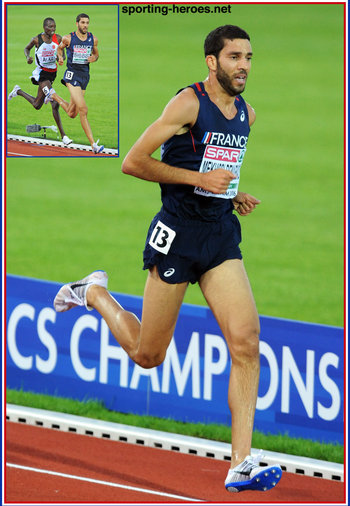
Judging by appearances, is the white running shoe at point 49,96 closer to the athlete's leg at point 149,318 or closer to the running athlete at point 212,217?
the athlete's leg at point 149,318

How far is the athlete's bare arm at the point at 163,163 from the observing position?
17.8ft

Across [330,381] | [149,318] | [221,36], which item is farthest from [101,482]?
[221,36]

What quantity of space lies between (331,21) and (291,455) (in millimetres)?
20215

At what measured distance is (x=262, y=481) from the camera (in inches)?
215

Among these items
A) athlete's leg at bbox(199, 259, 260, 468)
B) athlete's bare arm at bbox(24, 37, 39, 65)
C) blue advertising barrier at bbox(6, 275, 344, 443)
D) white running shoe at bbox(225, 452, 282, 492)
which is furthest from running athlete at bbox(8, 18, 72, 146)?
white running shoe at bbox(225, 452, 282, 492)

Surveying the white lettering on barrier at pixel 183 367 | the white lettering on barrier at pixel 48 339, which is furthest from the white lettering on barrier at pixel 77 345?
the white lettering on barrier at pixel 183 367

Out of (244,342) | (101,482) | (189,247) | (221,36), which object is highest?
(221,36)

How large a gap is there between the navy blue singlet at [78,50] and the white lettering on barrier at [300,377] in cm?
281

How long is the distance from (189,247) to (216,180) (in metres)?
0.55

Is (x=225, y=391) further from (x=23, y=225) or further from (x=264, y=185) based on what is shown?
(x=264, y=185)

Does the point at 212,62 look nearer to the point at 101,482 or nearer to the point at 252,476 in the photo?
the point at 252,476

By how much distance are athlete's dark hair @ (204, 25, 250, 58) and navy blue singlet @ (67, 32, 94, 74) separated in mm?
3070

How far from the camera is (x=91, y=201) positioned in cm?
1852

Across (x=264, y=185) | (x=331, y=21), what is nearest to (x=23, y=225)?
(x=264, y=185)
